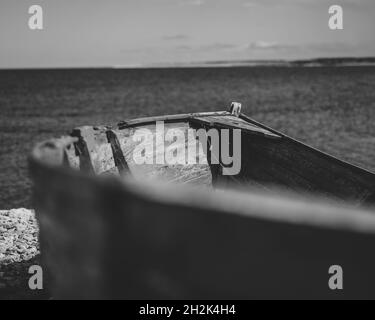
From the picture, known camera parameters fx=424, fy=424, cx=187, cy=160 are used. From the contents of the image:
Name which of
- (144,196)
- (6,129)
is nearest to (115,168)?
(144,196)

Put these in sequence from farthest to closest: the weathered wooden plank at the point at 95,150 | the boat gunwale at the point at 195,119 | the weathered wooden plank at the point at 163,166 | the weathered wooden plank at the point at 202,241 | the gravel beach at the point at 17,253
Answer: the weathered wooden plank at the point at 163,166, the boat gunwale at the point at 195,119, the gravel beach at the point at 17,253, the weathered wooden plank at the point at 95,150, the weathered wooden plank at the point at 202,241

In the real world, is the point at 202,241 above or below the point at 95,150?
below

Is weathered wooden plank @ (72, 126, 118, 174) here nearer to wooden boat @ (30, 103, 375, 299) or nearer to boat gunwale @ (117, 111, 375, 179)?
boat gunwale @ (117, 111, 375, 179)

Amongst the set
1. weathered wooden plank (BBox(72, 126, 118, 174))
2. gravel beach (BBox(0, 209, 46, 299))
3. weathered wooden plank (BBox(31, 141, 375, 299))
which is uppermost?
weathered wooden plank (BBox(72, 126, 118, 174))

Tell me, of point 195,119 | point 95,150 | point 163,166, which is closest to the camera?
point 95,150

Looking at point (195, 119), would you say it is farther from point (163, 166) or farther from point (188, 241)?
point (188, 241)

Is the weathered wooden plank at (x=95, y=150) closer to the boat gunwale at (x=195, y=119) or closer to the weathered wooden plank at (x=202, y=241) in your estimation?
the boat gunwale at (x=195, y=119)

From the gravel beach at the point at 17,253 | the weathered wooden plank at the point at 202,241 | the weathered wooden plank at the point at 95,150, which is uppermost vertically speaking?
the weathered wooden plank at the point at 95,150

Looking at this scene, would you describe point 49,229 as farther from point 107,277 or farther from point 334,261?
point 334,261

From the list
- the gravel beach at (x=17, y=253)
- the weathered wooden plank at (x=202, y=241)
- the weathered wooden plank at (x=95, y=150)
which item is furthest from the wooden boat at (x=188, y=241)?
the gravel beach at (x=17, y=253)

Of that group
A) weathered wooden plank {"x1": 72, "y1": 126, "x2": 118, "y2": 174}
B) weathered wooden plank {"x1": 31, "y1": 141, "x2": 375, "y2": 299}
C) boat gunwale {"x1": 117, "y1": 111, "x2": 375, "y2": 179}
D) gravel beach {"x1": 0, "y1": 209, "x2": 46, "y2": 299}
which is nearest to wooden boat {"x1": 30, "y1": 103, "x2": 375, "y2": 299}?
weathered wooden plank {"x1": 31, "y1": 141, "x2": 375, "y2": 299}

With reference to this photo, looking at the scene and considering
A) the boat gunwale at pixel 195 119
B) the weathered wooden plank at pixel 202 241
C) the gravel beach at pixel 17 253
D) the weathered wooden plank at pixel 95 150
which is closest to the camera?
the weathered wooden plank at pixel 202 241

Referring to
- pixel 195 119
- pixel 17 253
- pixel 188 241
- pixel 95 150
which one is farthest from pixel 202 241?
pixel 17 253
